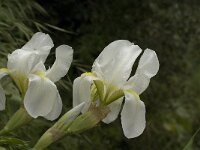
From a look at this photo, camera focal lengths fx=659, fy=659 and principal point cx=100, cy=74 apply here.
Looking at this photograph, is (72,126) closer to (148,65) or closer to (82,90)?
(82,90)

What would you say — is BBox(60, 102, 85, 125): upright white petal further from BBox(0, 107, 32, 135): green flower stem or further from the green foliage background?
the green foliage background

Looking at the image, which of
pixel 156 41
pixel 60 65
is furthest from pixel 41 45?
pixel 156 41

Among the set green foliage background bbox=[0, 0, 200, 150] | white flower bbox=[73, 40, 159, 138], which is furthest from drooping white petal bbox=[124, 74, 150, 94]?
green foliage background bbox=[0, 0, 200, 150]

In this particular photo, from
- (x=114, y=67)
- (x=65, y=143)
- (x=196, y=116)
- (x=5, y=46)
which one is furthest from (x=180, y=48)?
(x=114, y=67)

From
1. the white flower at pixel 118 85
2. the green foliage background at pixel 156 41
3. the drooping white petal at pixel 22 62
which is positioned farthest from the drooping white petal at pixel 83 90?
→ the green foliage background at pixel 156 41

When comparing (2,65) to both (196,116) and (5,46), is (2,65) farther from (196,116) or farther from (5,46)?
(196,116)

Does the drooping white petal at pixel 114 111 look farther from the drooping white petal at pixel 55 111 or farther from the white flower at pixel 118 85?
the drooping white petal at pixel 55 111
